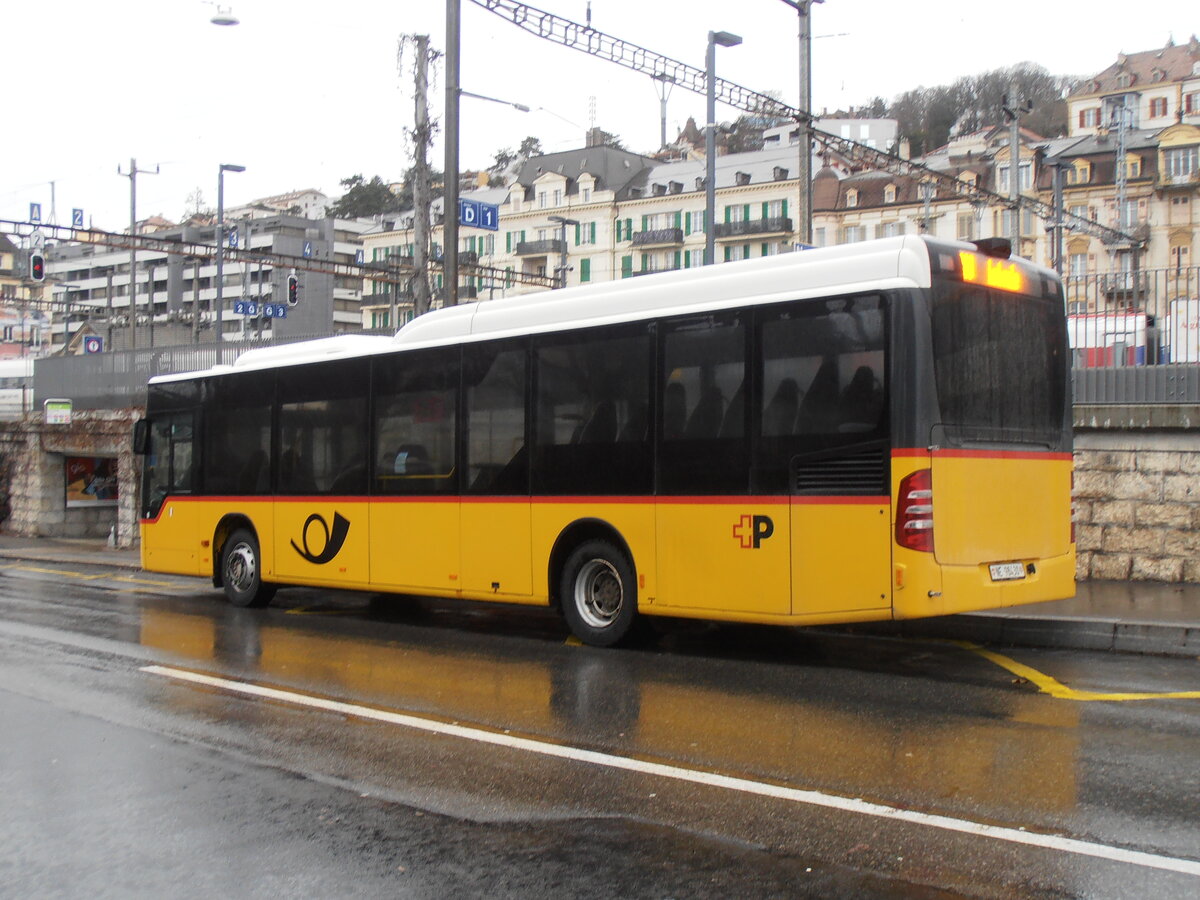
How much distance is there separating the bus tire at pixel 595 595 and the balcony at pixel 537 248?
8448 centimetres

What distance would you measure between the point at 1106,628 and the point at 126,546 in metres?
22.6

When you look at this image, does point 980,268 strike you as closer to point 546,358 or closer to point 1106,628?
point 1106,628

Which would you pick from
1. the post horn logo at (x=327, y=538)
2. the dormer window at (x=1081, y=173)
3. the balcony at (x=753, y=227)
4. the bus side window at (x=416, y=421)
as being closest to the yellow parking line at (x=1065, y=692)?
the bus side window at (x=416, y=421)

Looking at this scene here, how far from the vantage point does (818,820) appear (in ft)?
18.2

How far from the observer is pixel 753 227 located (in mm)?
87688

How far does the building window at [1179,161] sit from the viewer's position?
80438mm

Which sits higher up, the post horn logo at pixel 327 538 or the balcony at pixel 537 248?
the balcony at pixel 537 248

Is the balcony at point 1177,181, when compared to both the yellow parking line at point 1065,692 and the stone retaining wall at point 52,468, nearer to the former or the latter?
the stone retaining wall at point 52,468

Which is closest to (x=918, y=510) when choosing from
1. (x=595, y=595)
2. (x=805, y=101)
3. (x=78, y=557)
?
(x=595, y=595)

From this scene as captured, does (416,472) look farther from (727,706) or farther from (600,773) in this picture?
(600,773)

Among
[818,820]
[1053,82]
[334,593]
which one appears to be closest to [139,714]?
[818,820]

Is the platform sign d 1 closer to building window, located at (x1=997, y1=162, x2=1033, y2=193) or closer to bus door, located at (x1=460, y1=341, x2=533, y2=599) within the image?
bus door, located at (x1=460, y1=341, x2=533, y2=599)

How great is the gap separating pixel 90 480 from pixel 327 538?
20.4 metres

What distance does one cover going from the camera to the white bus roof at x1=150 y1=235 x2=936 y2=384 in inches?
365
